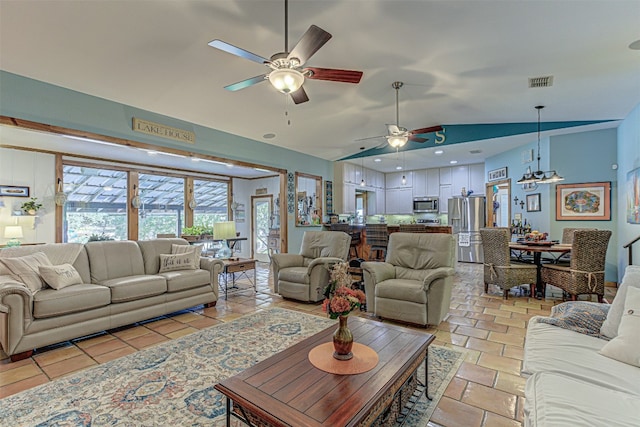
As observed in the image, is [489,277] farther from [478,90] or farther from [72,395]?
[72,395]

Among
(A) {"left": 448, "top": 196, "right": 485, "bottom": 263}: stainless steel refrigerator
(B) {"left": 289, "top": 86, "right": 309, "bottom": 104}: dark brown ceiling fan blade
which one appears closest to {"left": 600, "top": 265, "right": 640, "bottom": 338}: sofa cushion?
(B) {"left": 289, "top": 86, "right": 309, "bottom": 104}: dark brown ceiling fan blade

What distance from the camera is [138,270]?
3.97 m

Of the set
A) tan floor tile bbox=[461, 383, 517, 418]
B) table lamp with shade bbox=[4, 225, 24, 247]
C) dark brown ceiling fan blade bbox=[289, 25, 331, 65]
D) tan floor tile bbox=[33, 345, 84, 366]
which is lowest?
tan floor tile bbox=[33, 345, 84, 366]

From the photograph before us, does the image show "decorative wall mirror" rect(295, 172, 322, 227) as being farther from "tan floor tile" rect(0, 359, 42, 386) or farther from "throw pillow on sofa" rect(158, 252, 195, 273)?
"tan floor tile" rect(0, 359, 42, 386)

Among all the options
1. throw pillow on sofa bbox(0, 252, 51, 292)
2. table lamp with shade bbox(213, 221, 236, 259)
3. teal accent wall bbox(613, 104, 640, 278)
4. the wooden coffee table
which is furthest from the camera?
table lamp with shade bbox(213, 221, 236, 259)

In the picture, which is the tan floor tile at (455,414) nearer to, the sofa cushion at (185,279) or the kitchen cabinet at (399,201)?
the sofa cushion at (185,279)

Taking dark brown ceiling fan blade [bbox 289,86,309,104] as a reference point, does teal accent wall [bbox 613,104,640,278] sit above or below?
below

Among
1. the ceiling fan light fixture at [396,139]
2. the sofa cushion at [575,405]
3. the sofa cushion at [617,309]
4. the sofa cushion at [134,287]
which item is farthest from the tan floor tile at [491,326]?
the sofa cushion at [134,287]

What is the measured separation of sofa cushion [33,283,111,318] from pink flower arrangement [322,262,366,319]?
107 inches

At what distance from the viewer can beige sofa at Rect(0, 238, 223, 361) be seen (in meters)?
2.66

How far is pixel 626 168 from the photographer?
4.65m

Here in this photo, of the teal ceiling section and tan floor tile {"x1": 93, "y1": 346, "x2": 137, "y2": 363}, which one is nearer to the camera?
tan floor tile {"x1": 93, "y1": 346, "x2": 137, "y2": 363}

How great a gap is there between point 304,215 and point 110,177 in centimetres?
448

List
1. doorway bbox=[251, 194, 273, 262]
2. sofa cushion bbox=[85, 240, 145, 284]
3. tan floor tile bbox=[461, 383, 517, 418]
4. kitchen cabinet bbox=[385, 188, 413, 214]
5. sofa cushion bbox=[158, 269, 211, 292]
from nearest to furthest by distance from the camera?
tan floor tile bbox=[461, 383, 517, 418] → sofa cushion bbox=[85, 240, 145, 284] → sofa cushion bbox=[158, 269, 211, 292] → doorway bbox=[251, 194, 273, 262] → kitchen cabinet bbox=[385, 188, 413, 214]
